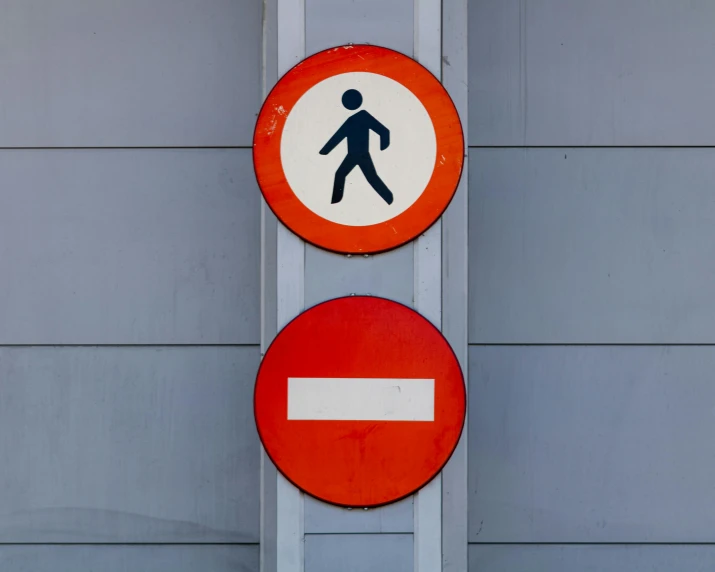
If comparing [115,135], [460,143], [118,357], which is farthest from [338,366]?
[115,135]

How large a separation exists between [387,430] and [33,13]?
1965 mm

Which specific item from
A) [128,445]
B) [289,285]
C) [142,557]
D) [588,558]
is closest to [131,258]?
[128,445]

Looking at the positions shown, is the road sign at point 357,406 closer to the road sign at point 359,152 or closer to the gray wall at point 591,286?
the road sign at point 359,152

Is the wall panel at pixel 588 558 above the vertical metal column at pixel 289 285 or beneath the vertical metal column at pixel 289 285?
beneath

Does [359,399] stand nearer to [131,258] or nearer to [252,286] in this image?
[252,286]

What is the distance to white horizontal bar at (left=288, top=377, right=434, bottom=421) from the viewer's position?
1888 mm

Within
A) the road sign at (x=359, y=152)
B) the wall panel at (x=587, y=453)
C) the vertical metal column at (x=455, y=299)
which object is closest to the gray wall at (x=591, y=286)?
the wall panel at (x=587, y=453)

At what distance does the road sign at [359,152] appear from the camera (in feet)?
6.31

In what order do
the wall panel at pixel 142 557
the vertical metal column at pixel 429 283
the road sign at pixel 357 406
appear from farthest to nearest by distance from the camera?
the wall panel at pixel 142 557
the vertical metal column at pixel 429 283
the road sign at pixel 357 406

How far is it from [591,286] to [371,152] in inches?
44.2

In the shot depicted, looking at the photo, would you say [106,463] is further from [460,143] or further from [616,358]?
[616,358]

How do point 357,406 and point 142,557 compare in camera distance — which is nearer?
point 357,406

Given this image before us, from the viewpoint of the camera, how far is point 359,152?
1.93 meters

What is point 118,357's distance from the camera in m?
2.63
